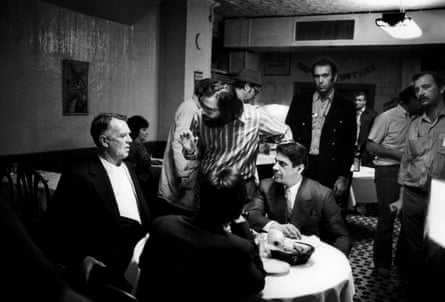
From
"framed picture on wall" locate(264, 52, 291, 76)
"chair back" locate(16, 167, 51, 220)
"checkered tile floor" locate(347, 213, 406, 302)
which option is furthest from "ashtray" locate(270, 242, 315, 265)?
"framed picture on wall" locate(264, 52, 291, 76)

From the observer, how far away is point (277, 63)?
9117mm

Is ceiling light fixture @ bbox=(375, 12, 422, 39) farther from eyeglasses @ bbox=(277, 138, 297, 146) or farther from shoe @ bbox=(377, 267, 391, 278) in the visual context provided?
eyeglasses @ bbox=(277, 138, 297, 146)

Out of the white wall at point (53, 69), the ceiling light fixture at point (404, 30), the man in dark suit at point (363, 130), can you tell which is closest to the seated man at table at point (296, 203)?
the white wall at point (53, 69)

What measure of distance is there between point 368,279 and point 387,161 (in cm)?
110

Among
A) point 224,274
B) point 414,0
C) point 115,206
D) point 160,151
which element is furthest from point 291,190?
point 414,0

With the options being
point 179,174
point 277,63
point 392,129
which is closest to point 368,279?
point 392,129

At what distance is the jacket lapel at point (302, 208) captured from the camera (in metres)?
2.68

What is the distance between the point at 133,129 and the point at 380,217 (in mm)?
2971

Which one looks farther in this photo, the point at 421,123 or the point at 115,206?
the point at 421,123

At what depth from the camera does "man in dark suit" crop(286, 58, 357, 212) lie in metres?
3.37

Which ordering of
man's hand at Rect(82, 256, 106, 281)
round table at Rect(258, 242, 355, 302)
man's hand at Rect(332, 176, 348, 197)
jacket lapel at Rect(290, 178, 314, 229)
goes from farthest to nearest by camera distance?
man's hand at Rect(332, 176, 348, 197), jacket lapel at Rect(290, 178, 314, 229), man's hand at Rect(82, 256, 106, 281), round table at Rect(258, 242, 355, 302)

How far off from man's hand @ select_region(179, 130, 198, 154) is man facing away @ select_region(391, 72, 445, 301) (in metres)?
1.71

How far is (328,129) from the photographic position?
342 cm

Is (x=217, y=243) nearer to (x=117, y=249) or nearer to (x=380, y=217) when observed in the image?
(x=117, y=249)
